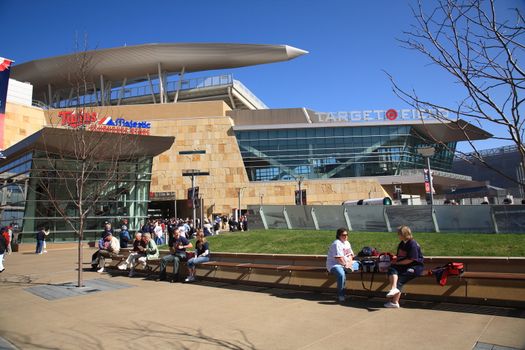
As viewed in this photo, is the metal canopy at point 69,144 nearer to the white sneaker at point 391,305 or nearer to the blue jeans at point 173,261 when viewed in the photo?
the blue jeans at point 173,261

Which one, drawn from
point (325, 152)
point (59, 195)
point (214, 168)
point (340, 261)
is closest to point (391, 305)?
point (340, 261)

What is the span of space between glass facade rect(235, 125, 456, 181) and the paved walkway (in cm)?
4833

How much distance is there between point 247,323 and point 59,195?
Answer: 2556 centimetres

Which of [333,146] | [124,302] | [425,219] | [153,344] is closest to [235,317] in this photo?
[153,344]

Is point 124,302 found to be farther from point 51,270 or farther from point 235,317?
point 51,270

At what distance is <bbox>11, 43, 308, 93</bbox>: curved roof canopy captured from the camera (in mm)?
65750

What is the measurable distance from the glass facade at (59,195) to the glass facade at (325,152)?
27.5 metres

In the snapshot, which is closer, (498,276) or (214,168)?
(498,276)

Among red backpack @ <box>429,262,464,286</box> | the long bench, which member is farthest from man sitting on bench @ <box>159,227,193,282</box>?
red backpack @ <box>429,262,464,286</box>

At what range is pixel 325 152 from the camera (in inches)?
2261

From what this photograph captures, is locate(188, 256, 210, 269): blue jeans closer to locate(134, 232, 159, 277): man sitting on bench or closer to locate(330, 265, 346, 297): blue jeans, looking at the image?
locate(134, 232, 159, 277): man sitting on bench

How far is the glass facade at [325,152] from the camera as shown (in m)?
56.9

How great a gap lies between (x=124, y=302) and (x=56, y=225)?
21914mm

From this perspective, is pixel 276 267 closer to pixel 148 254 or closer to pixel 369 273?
pixel 369 273
